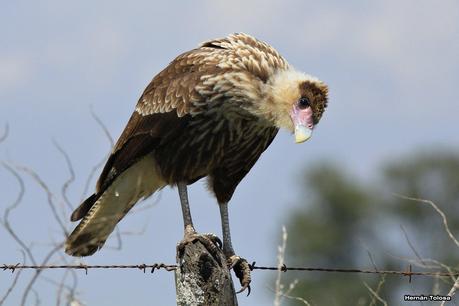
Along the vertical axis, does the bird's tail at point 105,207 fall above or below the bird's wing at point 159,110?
below

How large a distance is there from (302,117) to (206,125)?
55cm

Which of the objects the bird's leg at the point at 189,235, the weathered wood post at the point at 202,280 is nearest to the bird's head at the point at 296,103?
the bird's leg at the point at 189,235

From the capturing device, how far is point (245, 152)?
25.7ft

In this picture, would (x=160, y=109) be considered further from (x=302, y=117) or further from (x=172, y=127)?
(x=302, y=117)

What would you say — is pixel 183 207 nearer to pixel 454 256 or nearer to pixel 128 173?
pixel 128 173

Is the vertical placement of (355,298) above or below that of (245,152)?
below

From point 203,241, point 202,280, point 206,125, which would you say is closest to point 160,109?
point 206,125

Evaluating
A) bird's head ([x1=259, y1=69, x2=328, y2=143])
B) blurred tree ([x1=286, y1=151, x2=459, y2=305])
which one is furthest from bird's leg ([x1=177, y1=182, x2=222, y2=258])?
blurred tree ([x1=286, y1=151, x2=459, y2=305])

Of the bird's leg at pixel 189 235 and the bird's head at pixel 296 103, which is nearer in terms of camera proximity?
the bird's leg at pixel 189 235

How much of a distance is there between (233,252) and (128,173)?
2.77 feet

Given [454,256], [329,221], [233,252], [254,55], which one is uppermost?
[254,55]

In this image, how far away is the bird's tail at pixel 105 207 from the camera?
Answer: 317 inches

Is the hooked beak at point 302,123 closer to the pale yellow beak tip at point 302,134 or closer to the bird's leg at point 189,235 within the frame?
the pale yellow beak tip at point 302,134

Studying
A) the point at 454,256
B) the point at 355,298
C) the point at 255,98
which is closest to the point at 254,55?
the point at 255,98
